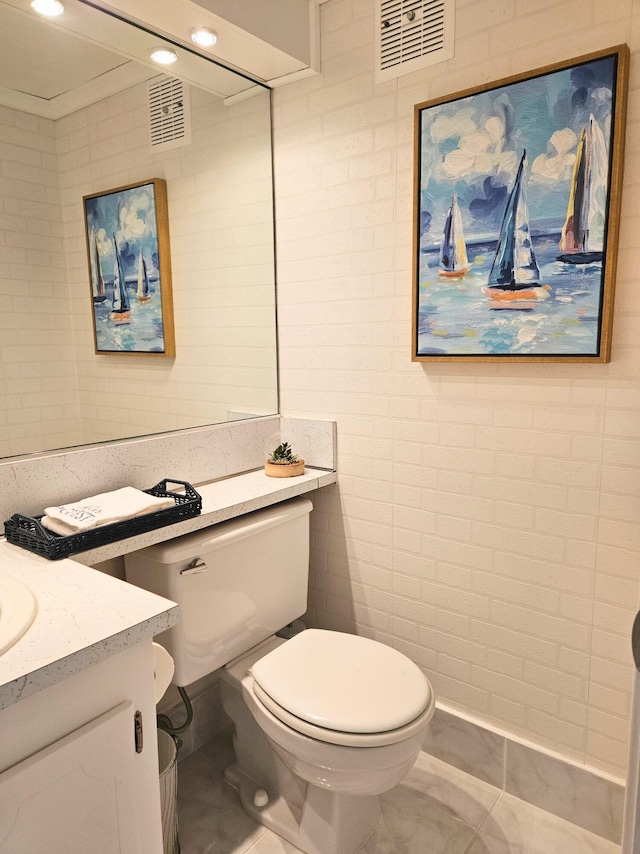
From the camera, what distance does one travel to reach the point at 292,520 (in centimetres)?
188

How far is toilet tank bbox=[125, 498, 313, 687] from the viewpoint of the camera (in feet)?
Result: 5.14

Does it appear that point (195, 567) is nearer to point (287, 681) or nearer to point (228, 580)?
point (228, 580)

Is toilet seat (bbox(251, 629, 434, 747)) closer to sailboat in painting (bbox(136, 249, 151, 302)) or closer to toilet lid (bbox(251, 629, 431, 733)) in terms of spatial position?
toilet lid (bbox(251, 629, 431, 733))

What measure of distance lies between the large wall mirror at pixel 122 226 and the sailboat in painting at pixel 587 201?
3.32 feet

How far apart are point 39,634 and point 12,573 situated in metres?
0.31

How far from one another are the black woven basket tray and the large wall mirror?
21cm

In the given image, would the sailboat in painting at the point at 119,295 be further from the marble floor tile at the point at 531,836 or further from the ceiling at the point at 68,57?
the marble floor tile at the point at 531,836

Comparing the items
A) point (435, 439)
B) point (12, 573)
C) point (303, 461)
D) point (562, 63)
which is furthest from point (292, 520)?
point (562, 63)

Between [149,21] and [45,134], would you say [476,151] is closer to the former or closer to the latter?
[149,21]

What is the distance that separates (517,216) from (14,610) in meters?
1.44

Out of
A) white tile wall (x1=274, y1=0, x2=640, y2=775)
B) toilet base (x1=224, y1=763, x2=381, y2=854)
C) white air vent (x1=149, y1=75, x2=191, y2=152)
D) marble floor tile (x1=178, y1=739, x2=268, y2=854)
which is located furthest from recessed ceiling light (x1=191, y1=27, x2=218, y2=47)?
marble floor tile (x1=178, y1=739, x2=268, y2=854)

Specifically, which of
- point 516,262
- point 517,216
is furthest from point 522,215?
point 516,262

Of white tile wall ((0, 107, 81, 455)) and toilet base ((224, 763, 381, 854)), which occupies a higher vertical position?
white tile wall ((0, 107, 81, 455))

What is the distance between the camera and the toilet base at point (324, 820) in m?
1.56
